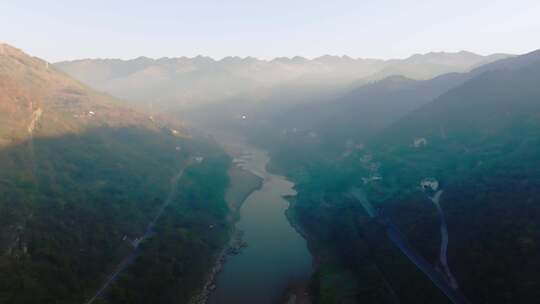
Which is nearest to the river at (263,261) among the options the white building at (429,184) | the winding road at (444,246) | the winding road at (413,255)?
the winding road at (413,255)

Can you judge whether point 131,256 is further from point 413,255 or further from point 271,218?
point 413,255

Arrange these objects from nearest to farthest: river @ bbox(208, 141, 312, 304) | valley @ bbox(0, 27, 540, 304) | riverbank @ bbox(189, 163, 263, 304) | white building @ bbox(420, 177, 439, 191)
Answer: valley @ bbox(0, 27, 540, 304)
river @ bbox(208, 141, 312, 304)
riverbank @ bbox(189, 163, 263, 304)
white building @ bbox(420, 177, 439, 191)

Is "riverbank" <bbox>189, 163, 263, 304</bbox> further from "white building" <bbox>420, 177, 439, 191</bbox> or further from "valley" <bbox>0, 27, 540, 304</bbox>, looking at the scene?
"white building" <bbox>420, 177, 439, 191</bbox>

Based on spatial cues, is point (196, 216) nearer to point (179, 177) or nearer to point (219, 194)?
point (219, 194)

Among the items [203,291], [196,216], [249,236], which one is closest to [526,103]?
[249,236]

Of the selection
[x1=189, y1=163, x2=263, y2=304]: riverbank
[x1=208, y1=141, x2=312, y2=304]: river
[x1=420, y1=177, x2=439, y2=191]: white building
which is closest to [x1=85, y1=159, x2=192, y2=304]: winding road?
[x1=189, y1=163, x2=263, y2=304]: riverbank

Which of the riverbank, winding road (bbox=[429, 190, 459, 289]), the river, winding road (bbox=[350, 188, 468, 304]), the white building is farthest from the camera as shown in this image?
the white building

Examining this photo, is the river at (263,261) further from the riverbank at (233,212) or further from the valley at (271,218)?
the riverbank at (233,212)
